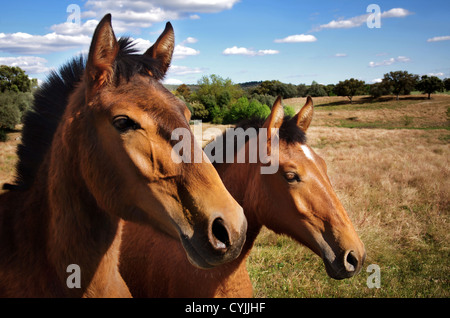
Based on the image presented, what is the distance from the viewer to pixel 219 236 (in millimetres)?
1679

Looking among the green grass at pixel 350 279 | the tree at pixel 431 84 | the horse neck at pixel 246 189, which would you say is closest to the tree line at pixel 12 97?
the green grass at pixel 350 279

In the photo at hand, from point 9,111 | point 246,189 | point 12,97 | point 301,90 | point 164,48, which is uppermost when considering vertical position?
point 301,90

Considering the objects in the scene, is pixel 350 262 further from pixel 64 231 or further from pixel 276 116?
pixel 64 231

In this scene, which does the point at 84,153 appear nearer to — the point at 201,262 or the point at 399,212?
the point at 201,262

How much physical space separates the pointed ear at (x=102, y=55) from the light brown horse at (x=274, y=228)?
6.16 ft

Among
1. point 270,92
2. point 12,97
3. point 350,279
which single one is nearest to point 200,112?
point 270,92

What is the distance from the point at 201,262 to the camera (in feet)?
5.55

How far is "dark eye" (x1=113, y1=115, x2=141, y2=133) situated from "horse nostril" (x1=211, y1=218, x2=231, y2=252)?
0.77 m

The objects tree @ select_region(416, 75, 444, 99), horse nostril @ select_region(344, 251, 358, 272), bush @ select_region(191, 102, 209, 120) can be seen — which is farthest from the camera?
tree @ select_region(416, 75, 444, 99)

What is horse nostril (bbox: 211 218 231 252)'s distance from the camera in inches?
63.9

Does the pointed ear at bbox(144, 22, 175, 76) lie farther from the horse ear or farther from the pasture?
the pasture

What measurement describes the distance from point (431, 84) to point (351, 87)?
66.4 ft

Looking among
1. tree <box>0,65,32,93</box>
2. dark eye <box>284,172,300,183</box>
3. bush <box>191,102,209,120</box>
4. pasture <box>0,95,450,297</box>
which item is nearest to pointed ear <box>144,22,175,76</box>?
pasture <box>0,95,450,297</box>
